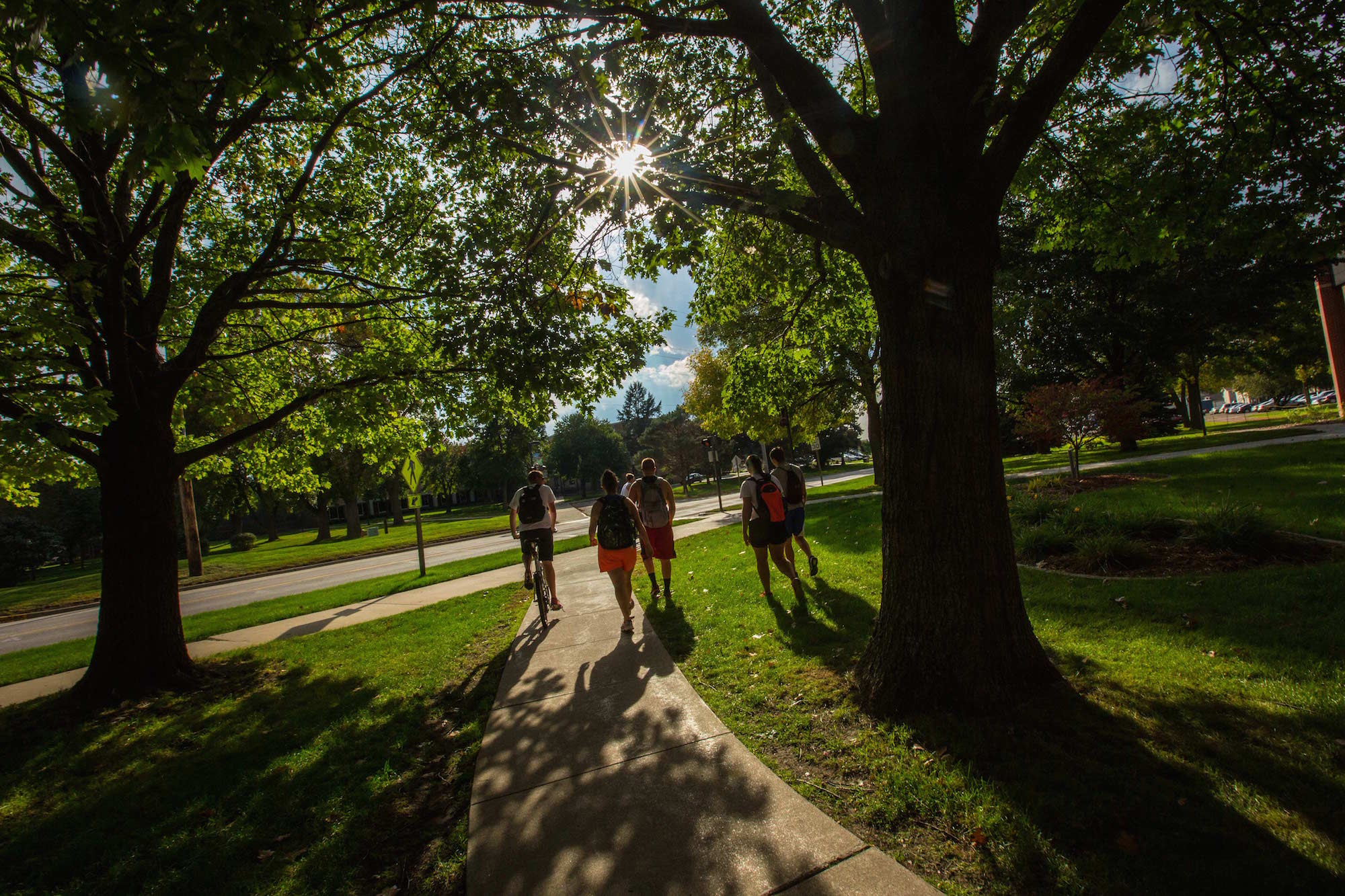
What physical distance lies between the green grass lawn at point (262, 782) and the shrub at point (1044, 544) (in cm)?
660

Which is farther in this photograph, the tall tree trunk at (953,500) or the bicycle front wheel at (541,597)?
the bicycle front wheel at (541,597)

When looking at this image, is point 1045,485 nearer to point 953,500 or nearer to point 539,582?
point 953,500

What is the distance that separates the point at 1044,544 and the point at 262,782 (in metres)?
8.44

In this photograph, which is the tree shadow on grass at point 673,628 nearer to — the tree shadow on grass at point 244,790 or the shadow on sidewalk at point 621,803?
the shadow on sidewalk at point 621,803

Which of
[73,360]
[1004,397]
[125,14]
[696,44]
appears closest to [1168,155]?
[696,44]

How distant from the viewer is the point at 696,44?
21.4 feet

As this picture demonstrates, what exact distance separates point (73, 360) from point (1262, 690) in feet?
34.6

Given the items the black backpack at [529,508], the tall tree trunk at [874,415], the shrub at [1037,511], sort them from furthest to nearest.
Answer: the tall tree trunk at [874,415]
the shrub at [1037,511]
the black backpack at [529,508]

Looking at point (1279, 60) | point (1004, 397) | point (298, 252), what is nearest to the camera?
point (1279, 60)

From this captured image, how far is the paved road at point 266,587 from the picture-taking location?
41.3 ft

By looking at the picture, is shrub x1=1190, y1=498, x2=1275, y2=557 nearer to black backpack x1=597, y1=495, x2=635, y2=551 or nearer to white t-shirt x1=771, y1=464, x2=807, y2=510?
white t-shirt x1=771, y1=464, x2=807, y2=510

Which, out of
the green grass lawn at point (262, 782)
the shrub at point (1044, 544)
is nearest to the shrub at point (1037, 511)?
the shrub at point (1044, 544)

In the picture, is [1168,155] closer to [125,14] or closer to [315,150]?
[125,14]

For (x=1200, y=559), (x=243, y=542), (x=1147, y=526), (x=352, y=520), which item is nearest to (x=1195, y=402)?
(x=1147, y=526)
